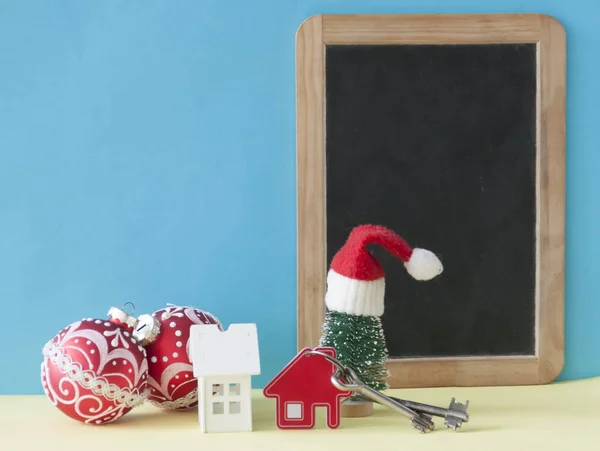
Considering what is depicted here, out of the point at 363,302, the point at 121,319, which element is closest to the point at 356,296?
the point at 363,302

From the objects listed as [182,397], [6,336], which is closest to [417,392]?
[182,397]

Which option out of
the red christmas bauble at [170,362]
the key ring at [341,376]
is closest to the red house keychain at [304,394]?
the key ring at [341,376]

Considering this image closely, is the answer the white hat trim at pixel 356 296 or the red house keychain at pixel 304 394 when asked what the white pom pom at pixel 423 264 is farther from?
the red house keychain at pixel 304 394

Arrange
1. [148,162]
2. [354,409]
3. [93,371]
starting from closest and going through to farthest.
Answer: [93,371]
[354,409]
[148,162]

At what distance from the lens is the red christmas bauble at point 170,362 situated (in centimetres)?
117

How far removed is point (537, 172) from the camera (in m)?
1.39

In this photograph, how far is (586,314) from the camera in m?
1.41

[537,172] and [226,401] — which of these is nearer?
[226,401]

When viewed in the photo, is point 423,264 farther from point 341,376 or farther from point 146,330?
point 146,330

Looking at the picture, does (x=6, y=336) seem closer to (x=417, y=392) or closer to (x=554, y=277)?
(x=417, y=392)

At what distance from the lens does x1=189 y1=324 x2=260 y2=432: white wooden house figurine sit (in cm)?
110

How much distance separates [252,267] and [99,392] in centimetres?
36

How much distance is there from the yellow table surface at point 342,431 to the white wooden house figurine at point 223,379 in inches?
0.8

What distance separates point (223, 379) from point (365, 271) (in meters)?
0.26
